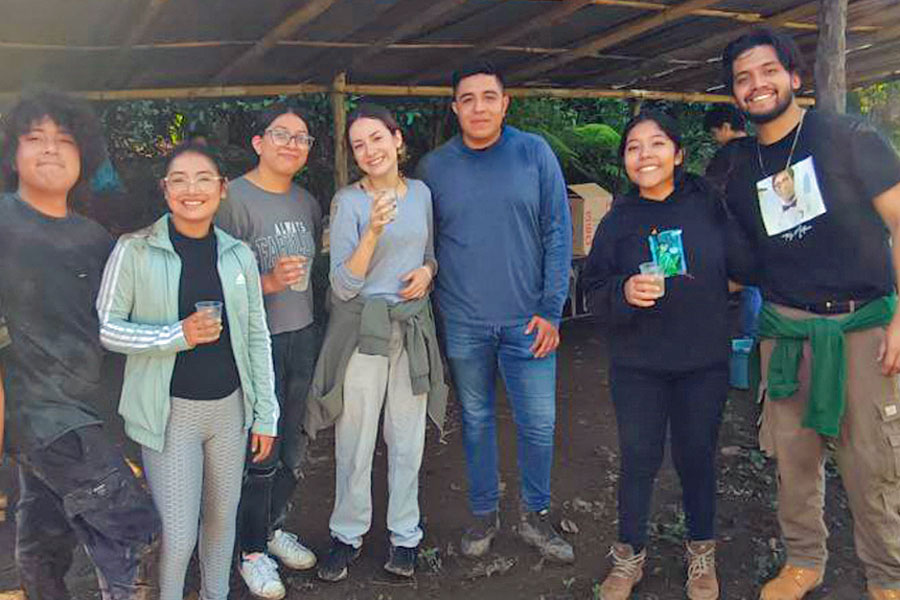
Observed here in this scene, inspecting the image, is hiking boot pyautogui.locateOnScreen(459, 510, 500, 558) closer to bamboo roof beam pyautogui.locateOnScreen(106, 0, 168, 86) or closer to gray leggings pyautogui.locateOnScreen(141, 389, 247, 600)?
gray leggings pyautogui.locateOnScreen(141, 389, 247, 600)

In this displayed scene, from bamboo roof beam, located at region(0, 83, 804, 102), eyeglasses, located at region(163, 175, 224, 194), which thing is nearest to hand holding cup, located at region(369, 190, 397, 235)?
eyeglasses, located at region(163, 175, 224, 194)

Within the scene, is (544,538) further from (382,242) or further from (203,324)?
(203,324)

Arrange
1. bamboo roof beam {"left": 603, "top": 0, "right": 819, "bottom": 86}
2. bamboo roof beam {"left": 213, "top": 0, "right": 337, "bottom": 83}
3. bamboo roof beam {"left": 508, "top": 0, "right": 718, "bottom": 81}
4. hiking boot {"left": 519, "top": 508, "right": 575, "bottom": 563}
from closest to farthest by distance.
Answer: hiking boot {"left": 519, "top": 508, "right": 575, "bottom": 563}, bamboo roof beam {"left": 213, "top": 0, "right": 337, "bottom": 83}, bamboo roof beam {"left": 508, "top": 0, "right": 718, "bottom": 81}, bamboo roof beam {"left": 603, "top": 0, "right": 819, "bottom": 86}

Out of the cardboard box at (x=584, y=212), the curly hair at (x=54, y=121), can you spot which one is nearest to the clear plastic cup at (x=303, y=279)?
the curly hair at (x=54, y=121)

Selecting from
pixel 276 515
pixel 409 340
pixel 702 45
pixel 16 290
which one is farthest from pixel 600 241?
pixel 702 45

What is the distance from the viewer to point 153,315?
7.86 feet

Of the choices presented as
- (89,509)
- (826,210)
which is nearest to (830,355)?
(826,210)

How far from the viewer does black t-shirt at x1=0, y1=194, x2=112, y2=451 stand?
87.5 inches

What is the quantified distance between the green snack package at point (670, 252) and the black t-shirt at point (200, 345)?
158 cm

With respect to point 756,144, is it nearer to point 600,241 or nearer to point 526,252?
point 600,241

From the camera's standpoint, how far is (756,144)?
9.06ft

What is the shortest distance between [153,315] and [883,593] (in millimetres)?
2774

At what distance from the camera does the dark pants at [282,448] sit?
114 inches

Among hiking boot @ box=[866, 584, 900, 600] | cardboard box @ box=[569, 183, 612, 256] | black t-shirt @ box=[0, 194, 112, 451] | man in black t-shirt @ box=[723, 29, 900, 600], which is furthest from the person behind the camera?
cardboard box @ box=[569, 183, 612, 256]
